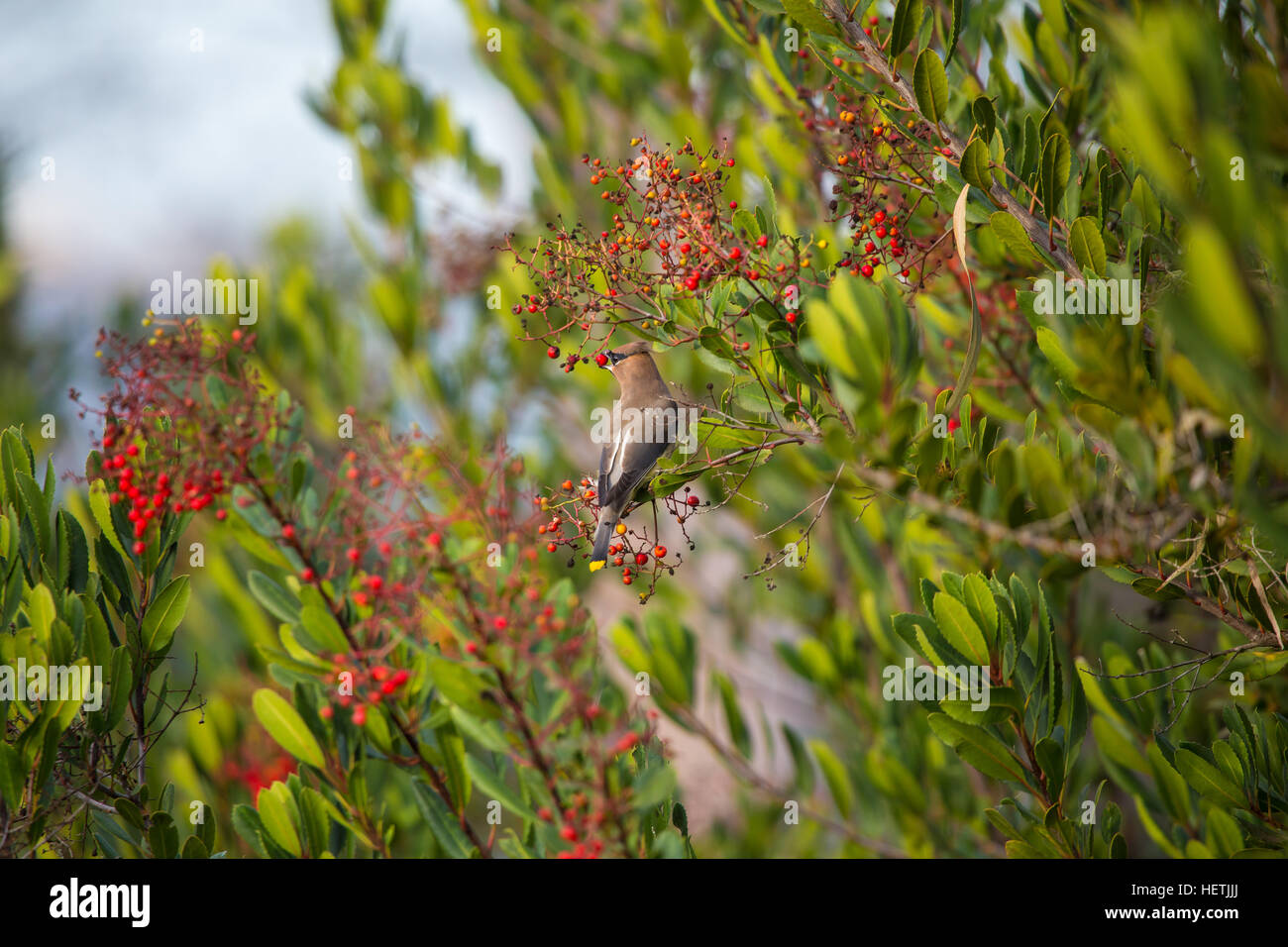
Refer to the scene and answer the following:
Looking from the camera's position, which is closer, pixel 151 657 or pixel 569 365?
pixel 569 365

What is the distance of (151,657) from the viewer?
1.70 metres

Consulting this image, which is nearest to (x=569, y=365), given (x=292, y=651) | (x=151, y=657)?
Answer: (x=292, y=651)

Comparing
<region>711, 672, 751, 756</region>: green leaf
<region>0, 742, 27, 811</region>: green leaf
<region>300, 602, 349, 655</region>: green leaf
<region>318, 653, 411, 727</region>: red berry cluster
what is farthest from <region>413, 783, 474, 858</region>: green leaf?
<region>711, 672, 751, 756</region>: green leaf

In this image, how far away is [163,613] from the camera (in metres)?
1.69

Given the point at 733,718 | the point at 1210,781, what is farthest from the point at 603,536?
the point at 733,718

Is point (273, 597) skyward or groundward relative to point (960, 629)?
skyward

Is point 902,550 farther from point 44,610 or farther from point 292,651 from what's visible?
point 44,610

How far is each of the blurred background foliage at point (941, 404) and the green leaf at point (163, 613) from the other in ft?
2.50

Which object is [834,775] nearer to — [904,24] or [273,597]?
[273,597]

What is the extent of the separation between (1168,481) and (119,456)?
1628 millimetres

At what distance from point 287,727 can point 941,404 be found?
4.24ft

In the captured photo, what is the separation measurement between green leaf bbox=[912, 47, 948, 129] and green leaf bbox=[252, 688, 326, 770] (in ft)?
4.93

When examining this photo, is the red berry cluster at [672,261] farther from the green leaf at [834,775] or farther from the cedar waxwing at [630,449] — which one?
Result: the green leaf at [834,775]
